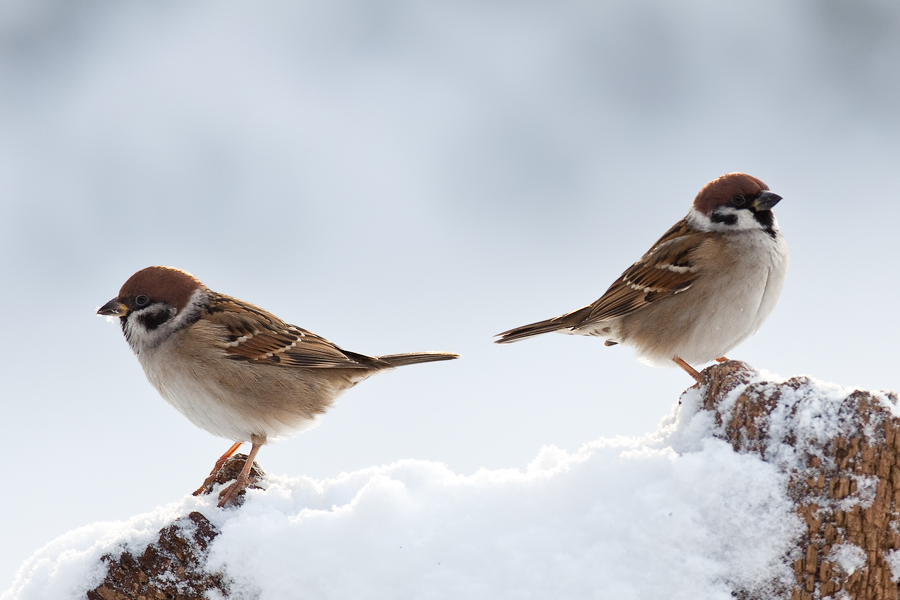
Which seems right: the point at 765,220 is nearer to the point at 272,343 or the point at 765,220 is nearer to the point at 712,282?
the point at 712,282

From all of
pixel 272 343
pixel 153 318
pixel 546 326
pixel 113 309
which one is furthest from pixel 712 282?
pixel 113 309

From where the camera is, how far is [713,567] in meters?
1.97

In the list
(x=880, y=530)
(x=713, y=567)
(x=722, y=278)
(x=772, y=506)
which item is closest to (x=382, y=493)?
(x=713, y=567)

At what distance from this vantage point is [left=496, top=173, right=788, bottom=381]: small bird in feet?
12.0

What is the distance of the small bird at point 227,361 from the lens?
3477 millimetres

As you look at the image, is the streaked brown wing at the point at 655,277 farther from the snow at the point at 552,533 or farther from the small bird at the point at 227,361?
the snow at the point at 552,533

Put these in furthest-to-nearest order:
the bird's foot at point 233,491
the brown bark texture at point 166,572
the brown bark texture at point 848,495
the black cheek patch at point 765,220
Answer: the black cheek patch at point 765,220 < the bird's foot at point 233,491 < the brown bark texture at point 166,572 < the brown bark texture at point 848,495

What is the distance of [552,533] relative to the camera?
2049 millimetres

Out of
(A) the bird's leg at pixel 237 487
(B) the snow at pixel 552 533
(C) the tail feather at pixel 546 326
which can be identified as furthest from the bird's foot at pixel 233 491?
(C) the tail feather at pixel 546 326

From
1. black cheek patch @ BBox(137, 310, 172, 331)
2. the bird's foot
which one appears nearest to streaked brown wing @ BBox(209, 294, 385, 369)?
black cheek patch @ BBox(137, 310, 172, 331)

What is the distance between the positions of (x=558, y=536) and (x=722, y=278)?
2052 millimetres

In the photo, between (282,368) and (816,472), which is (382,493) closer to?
(816,472)

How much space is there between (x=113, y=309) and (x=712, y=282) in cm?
277

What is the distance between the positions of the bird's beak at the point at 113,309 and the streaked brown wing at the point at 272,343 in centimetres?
38
